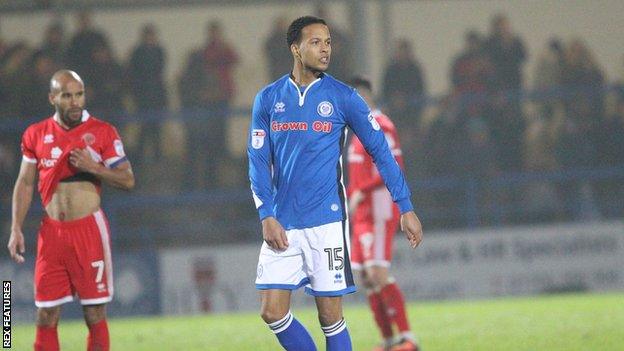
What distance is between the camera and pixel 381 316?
9984 mm

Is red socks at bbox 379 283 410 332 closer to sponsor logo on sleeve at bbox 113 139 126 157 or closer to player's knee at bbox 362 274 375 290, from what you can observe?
player's knee at bbox 362 274 375 290

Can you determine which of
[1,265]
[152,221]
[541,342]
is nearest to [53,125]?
[541,342]

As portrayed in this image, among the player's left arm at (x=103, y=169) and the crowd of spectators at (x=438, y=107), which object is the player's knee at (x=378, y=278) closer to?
the player's left arm at (x=103, y=169)

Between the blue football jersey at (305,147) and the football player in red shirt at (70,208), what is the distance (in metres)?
1.55

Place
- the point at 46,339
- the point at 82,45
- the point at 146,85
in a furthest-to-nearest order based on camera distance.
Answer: the point at 146,85 < the point at 82,45 < the point at 46,339

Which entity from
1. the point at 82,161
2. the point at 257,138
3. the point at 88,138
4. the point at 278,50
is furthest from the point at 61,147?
the point at 278,50

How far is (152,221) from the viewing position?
1800cm

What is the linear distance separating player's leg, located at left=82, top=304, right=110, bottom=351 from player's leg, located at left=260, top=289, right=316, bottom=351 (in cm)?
157

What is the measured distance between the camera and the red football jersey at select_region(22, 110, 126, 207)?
816 cm

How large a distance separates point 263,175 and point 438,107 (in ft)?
37.8

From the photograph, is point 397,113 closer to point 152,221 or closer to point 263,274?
point 152,221

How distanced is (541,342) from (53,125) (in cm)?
444

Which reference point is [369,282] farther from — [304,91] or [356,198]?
[304,91]

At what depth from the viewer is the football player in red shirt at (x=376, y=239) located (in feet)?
32.4
